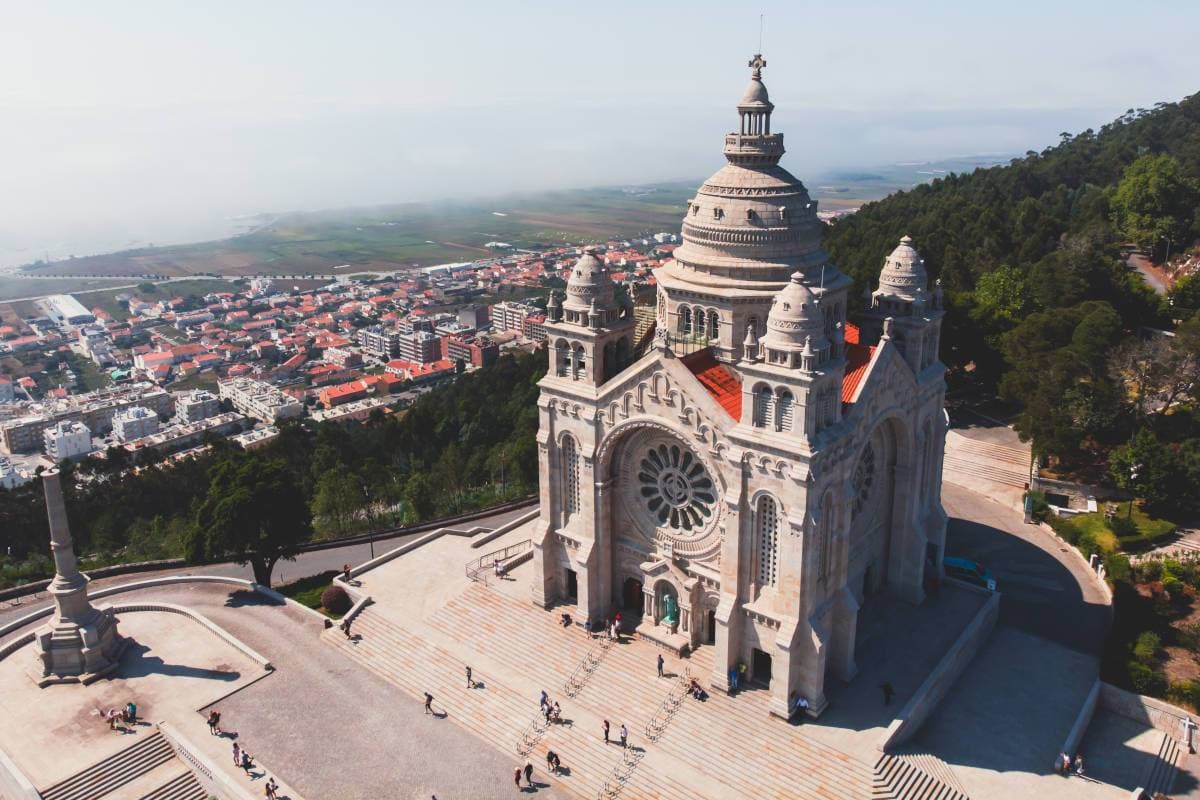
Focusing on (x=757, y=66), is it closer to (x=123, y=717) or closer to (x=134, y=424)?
(x=123, y=717)

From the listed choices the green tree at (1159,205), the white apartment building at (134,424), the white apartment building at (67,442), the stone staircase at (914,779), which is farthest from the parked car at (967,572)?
the white apartment building at (134,424)

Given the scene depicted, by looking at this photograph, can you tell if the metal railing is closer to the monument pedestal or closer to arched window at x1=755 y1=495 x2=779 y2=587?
arched window at x1=755 y1=495 x2=779 y2=587

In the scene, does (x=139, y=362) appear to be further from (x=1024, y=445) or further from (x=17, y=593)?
(x=1024, y=445)

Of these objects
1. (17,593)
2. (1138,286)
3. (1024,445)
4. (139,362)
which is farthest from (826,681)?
(139,362)

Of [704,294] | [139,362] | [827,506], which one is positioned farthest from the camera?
[139,362]

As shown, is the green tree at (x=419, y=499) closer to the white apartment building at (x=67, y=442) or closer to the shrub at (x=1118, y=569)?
the shrub at (x=1118, y=569)

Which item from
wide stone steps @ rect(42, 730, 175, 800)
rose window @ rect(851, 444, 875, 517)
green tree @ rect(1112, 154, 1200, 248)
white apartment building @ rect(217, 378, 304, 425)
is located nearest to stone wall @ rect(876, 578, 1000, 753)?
rose window @ rect(851, 444, 875, 517)
